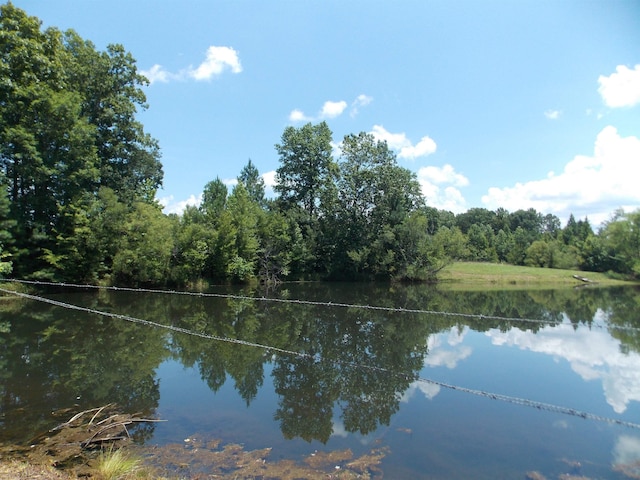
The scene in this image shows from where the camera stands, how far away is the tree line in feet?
73.5

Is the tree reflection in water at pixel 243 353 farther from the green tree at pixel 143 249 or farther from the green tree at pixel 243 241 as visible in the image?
the green tree at pixel 243 241

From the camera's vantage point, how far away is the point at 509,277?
4350cm

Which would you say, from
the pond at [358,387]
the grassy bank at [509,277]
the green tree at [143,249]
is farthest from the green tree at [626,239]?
the green tree at [143,249]

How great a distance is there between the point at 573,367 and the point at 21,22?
3014cm

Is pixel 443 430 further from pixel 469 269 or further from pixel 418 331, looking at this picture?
pixel 469 269

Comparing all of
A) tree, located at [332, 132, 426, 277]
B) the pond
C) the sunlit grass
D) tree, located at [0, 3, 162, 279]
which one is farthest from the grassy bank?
the sunlit grass

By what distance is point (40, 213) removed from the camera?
2431 cm

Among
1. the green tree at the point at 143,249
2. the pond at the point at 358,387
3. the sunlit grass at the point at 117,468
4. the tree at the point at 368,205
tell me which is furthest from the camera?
the tree at the point at 368,205

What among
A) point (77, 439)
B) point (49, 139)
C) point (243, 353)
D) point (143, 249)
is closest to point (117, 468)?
point (77, 439)

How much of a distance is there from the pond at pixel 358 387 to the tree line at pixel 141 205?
333 inches

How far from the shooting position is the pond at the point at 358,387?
19.7 feet

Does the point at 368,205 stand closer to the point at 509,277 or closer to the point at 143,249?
the point at 509,277

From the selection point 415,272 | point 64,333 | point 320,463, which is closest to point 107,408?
point 320,463

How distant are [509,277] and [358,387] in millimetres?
39890
